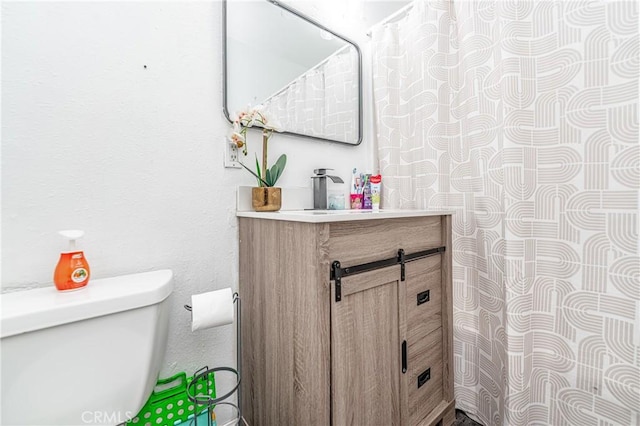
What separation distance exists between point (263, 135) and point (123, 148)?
458 millimetres

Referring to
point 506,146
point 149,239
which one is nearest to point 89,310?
point 149,239

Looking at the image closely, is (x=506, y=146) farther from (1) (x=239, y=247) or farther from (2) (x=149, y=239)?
(2) (x=149, y=239)

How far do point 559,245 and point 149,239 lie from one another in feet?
4.54

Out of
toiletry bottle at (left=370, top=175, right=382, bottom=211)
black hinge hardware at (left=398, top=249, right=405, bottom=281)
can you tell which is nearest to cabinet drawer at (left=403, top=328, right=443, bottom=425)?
black hinge hardware at (left=398, top=249, right=405, bottom=281)

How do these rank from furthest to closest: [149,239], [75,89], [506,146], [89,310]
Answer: [506,146] → [149,239] → [75,89] → [89,310]

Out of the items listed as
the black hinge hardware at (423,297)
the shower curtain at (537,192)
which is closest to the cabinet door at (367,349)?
the black hinge hardware at (423,297)

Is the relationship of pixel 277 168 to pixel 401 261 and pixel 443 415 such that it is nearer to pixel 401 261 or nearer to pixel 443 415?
pixel 401 261

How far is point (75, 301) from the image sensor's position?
0.62 metres

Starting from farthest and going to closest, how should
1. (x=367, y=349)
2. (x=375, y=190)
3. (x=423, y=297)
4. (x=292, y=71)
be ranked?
1. (x=375, y=190)
2. (x=292, y=71)
3. (x=423, y=297)
4. (x=367, y=349)

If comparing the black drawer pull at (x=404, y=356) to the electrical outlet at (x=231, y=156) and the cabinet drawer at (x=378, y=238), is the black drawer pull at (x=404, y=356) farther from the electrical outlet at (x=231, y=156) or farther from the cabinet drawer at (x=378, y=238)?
the electrical outlet at (x=231, y=156)

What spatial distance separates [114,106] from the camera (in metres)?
0.85
